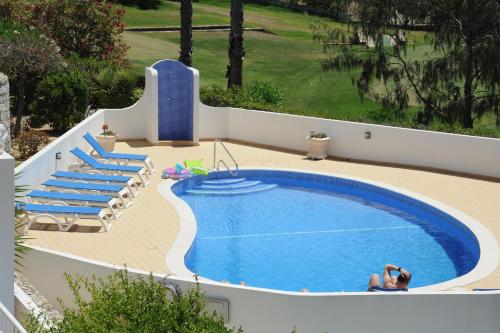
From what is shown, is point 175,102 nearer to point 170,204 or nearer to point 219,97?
point 219,97

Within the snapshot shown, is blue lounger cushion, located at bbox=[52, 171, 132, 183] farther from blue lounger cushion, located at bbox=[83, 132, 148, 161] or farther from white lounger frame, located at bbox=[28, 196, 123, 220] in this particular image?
blue lounger cushion, located at bbox=[83, 132, 148, 161]

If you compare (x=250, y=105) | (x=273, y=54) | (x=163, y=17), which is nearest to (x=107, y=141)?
(x=250, y=105)

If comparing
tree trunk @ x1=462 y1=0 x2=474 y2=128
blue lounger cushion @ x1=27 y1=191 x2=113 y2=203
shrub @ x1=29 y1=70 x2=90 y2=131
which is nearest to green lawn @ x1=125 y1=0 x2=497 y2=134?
tree trunk @ x1=462 y1=0 x2=474 y2=128

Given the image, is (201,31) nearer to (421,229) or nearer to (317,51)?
(317,51)

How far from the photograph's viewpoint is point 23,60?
1022 inches

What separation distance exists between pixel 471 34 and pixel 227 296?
20423 mm

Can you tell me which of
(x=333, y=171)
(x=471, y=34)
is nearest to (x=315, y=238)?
(x=333, y=171)

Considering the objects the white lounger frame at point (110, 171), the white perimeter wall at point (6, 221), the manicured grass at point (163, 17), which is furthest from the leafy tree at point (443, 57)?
the manicured grass at point (163, 17)

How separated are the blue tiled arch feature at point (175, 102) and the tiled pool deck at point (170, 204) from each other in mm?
650

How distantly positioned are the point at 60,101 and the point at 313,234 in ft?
33.3

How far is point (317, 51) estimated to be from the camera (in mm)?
53594

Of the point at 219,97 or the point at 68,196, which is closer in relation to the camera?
the point at 68,196

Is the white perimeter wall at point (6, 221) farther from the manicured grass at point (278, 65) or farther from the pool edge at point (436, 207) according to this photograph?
the manicured grass at point (278, 65)

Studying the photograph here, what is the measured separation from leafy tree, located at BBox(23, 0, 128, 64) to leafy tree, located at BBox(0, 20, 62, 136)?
238 inches
